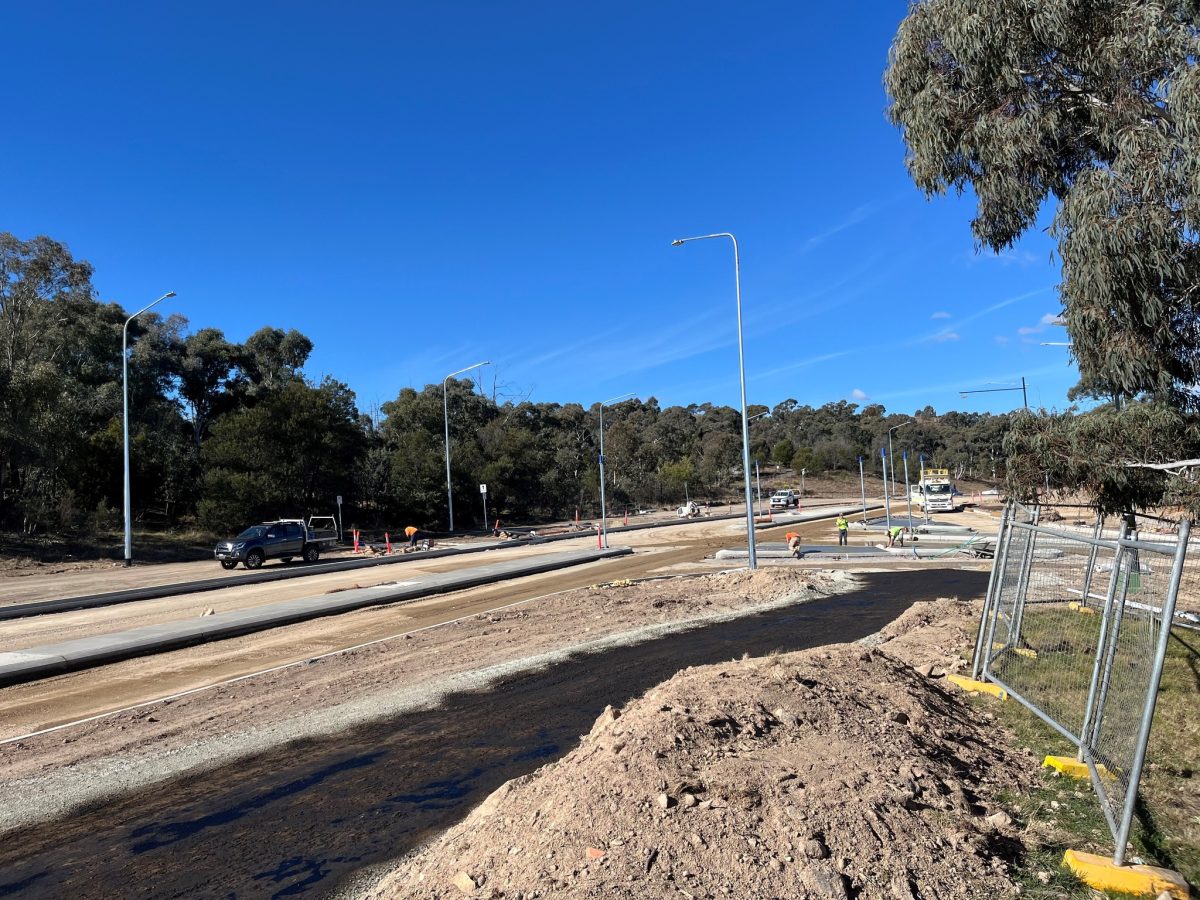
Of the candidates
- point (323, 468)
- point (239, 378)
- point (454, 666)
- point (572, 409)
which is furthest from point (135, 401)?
point (572, 409)

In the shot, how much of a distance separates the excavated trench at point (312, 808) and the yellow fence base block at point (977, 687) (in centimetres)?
344

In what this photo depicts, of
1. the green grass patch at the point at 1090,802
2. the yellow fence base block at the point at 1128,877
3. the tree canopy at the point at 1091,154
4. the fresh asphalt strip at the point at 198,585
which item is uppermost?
the tree canopy at the point at 1091,154

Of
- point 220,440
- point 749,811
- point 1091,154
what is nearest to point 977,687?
point 749,811

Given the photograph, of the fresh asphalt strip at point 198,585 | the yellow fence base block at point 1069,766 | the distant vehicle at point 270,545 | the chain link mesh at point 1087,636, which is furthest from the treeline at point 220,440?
the yellow fence base block at point 1069,766

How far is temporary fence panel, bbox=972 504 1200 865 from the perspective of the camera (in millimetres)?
4691

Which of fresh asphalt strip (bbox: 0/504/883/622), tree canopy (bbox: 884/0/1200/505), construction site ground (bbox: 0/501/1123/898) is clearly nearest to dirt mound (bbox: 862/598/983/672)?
construction site ground (bbox: 0/501/1123/898)

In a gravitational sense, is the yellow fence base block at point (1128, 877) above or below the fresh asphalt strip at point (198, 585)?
above

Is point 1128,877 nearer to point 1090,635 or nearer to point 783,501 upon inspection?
point 1090,635

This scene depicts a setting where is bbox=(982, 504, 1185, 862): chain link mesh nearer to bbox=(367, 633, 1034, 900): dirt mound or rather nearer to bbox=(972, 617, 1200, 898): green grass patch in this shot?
bbox=(972, 617, 1200, 898): green grass patch

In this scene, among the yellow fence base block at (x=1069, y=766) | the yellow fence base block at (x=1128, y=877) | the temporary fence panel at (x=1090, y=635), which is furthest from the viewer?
the yellow fence base block at (x=1069, y=766)

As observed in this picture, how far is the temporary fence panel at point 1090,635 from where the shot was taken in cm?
469

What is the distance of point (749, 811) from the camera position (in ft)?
14.2

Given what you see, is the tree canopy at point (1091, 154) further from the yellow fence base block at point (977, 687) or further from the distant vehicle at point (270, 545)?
the distant vehicle at point (270, 545)

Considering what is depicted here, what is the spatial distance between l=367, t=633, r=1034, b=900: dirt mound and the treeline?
2065 cm
